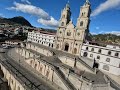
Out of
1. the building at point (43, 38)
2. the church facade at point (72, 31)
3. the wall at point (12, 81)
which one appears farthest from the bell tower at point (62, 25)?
the wall at point (12, 81)

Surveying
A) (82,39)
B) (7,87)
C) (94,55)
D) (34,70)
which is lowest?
(7,87)

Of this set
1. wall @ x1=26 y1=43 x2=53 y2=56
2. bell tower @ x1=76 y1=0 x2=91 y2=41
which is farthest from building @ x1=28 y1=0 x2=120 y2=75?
wall @ x1=26 y1=43 x2=53 y2=56

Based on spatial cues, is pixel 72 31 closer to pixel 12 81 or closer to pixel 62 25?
pixel 62 25

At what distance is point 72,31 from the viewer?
2124 inches

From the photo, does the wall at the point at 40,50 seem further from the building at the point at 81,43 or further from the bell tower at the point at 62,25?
the bell tower at the point at 62,25

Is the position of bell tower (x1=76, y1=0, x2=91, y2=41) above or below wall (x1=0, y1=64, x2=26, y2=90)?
above

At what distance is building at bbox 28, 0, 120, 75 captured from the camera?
126ft

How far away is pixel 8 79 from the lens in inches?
1410

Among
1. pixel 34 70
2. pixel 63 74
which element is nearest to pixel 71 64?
pixel 63 74

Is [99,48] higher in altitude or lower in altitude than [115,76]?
higher

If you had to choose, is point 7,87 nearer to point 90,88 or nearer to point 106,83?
point 90,88

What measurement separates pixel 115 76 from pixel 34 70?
23.5 meters

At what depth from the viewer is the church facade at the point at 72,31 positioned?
164 ft

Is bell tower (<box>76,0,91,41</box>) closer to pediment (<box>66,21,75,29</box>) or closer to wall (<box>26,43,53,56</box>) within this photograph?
pediment (<box>66,21,75,29</box>)
